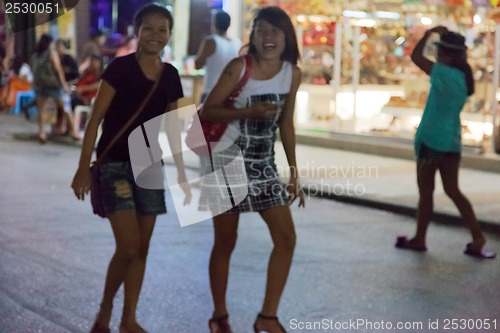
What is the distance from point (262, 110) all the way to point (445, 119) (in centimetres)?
303

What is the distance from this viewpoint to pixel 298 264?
7.16 meters

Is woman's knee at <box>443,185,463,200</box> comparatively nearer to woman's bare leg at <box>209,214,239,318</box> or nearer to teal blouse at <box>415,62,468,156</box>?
teal blouse at <box>415,62,468,156</box>

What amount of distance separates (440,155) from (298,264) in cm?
152

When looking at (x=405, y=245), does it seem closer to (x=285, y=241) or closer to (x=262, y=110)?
(x=285, y=241)

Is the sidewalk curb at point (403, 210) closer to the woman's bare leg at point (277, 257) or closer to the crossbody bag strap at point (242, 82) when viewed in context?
the woman's bare leg at point (277, 257)

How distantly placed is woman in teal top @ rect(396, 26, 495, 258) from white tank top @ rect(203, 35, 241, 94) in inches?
107

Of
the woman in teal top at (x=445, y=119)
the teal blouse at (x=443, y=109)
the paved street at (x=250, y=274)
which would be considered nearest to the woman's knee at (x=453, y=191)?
the woman in teal top at (x=445, y=119)

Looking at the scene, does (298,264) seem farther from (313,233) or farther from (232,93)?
(232,93)

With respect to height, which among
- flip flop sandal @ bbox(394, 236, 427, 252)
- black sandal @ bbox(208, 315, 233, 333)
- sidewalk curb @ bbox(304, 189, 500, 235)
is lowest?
sidewalk curb @ bbox(304, 189, 500, 235)

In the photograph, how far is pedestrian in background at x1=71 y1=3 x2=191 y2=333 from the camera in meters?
4.80

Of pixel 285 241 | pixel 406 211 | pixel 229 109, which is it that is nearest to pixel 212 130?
pixel 229 109

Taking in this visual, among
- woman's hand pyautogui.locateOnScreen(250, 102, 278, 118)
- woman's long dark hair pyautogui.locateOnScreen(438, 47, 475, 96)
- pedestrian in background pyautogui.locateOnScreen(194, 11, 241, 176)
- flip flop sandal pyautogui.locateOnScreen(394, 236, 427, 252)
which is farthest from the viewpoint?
pedestrian in background pyautogui.locateOnScreen(194, 11, 241, 176)

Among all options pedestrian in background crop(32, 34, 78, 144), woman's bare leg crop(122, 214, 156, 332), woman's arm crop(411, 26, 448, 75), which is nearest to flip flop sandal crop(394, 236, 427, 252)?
woman's arm crop(411, 26, 448, 75)

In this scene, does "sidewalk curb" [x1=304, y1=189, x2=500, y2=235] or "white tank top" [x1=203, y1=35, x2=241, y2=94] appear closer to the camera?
"sidewalk curb" [x1=304, y1=189, x2=500, y2=235]
